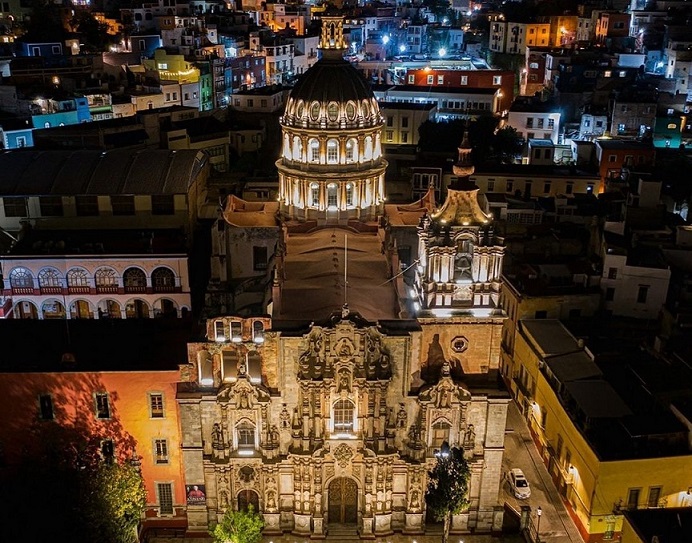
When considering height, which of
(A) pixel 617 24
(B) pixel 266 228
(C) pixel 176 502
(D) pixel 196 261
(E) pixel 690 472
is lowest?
(C) pixel 176 502

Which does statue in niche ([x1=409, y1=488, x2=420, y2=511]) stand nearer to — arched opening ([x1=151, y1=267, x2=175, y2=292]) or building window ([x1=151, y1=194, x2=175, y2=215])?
arched opening ([x1=151, y1=267, x2=175, y2=292])

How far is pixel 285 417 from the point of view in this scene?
47.8 m

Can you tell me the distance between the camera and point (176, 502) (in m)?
49.2

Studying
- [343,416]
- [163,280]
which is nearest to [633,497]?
[343,416]

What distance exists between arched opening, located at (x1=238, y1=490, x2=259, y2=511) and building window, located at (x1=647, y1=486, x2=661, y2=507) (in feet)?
81.1

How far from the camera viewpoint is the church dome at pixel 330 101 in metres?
65.6

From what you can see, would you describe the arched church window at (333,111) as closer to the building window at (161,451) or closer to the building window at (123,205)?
the building window at (123,205)

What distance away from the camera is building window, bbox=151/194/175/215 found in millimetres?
73562

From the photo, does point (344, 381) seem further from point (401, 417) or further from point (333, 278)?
point (333, 278)

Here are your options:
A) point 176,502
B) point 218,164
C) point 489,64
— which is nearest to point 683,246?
point 176,502

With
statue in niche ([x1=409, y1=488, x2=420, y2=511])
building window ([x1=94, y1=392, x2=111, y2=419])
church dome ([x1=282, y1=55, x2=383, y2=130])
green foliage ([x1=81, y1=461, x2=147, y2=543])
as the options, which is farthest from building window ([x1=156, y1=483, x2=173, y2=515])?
church dome ([x1=282, y1=55, x2=383, y2=130])

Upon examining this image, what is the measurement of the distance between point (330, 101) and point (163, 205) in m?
20.3

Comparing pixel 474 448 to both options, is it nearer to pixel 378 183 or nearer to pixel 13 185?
pixel 378 183

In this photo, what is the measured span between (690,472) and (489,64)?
137 m
